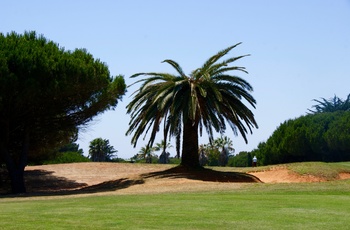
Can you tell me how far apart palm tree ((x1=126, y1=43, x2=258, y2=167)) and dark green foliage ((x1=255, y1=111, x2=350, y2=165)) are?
32096 mm

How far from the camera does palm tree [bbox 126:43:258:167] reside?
30.1 m

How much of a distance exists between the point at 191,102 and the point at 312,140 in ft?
120

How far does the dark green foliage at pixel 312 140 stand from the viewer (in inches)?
2453

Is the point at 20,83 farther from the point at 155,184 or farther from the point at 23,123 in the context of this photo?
the point at 155,184

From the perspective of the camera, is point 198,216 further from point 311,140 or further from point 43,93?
point 311,140

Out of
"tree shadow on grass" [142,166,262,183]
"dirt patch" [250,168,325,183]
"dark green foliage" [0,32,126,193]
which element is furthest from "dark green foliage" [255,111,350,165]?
"dark green foliage" [0,32,126,193]

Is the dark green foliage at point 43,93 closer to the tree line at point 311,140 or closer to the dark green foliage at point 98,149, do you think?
the tree line at point 311,140

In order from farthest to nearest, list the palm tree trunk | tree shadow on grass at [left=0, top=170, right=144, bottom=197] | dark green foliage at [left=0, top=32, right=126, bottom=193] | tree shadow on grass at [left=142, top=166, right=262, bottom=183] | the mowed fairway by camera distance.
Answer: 1. the palm tree trunk
2. tree shadow on grass at [left=0, top=170, right=144, bottom=197]
3. tree shadow on grass at [left=142, top=166, right=262, bottom=183]
4. dark green foliage at [left=0, top=32, right=126, bottom=193]
5. the mowed fairway

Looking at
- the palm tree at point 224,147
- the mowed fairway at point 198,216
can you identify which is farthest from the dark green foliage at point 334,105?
the mowed fairway at point 198,216

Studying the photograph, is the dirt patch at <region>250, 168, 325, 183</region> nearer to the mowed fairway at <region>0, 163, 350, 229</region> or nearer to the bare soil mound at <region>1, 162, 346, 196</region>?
the bare soil mound at <region>1, 162, 346, 196</region>

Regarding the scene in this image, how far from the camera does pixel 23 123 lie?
102 feet

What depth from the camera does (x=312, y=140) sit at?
62.5 m

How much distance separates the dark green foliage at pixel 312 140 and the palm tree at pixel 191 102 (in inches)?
1264

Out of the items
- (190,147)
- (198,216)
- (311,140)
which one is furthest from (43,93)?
(311,140)
